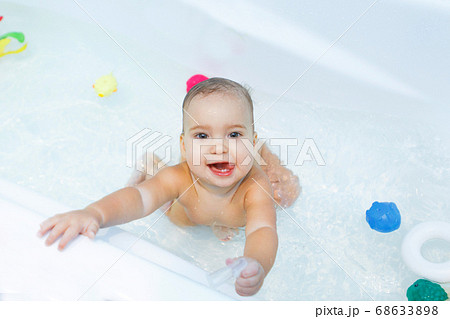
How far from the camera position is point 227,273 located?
0.84m

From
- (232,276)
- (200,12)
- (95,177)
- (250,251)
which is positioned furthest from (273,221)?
(200,12)

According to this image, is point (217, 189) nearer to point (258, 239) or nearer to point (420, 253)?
point (258, 239)

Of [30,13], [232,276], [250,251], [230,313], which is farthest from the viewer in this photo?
[30,13]

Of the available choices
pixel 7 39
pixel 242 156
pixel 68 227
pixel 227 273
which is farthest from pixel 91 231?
pixel 7 39

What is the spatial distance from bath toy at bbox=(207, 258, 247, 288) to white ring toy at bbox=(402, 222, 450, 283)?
0.54 meters

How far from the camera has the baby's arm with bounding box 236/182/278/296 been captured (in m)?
0.84

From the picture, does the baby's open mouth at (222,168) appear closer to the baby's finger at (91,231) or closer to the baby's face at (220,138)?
the baby's face at (220,138)

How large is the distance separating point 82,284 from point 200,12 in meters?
1.15

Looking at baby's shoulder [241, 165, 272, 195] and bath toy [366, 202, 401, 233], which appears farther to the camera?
bath toy [366, 202, 401, 233]

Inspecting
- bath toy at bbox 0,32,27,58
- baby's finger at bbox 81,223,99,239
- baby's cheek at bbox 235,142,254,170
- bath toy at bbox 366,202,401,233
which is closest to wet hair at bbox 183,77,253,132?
baby's cheek at bbox 235,142,254,170

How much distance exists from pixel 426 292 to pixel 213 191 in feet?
1.84

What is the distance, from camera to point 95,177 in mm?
1470

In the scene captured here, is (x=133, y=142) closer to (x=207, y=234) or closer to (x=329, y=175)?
(x=207, y=234)
